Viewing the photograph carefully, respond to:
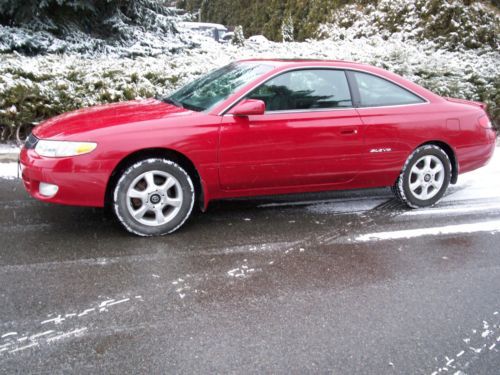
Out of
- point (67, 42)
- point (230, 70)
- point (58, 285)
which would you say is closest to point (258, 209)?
point (230, 70)

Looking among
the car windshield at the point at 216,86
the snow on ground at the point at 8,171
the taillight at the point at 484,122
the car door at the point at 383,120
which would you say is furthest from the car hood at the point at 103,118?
the taillight at the point at 484,122

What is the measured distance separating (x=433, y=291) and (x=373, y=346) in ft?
2.97

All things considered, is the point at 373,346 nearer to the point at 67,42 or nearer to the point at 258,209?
the point at 258,209

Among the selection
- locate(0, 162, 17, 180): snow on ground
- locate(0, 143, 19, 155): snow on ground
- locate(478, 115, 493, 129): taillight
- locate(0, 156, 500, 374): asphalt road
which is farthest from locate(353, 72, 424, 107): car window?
locate(0, 143, 19, 155): snow on ground

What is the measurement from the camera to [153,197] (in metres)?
4.40

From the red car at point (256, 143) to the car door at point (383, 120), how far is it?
1cm

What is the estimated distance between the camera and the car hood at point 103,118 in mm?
4293

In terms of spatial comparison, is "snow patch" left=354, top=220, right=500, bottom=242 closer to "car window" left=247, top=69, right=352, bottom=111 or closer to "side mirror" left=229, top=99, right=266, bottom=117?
"car window" left=247, top=69, right=352, bottom=111

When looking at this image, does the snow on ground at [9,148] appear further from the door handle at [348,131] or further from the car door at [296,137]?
the door handle at [348,131]

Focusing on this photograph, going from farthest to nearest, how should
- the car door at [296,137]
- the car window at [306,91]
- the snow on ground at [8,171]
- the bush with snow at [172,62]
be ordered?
the bush with snow at [172,62] → the snow on ground at [8,171] → the car window at [306,91] → the car door at [296,137]

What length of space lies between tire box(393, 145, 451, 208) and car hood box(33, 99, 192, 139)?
7.47 feet

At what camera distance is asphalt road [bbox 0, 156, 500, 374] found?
2838 mm

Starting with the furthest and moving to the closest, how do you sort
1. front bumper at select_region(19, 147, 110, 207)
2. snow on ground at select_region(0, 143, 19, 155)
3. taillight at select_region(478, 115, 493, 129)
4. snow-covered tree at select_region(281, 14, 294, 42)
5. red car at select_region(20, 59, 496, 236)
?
snow-covered tree at select_region(281, 14, 294, 42)
snow on ground at select_region(0, 143, 19, 155)
taillight at select_region(478, 115, 493, 129)
red car at select_region(20, 59, 496, 236)
front bumper at select_region(19, 147, 110, 207)

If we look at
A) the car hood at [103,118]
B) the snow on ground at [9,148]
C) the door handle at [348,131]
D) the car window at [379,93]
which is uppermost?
the car window at [379,93]
